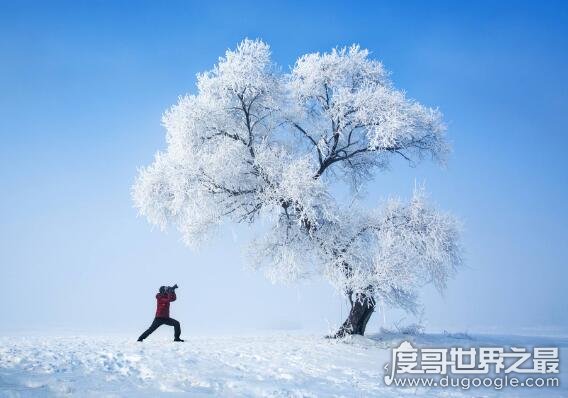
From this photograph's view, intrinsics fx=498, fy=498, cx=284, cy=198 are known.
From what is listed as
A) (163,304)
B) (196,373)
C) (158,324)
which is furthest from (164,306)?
(196,373)

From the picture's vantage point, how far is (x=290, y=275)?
57.9 ft

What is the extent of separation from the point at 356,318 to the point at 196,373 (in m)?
9.49

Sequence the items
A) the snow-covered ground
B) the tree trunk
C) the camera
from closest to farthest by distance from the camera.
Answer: the snow-covered ground, the camera, the tree trunk

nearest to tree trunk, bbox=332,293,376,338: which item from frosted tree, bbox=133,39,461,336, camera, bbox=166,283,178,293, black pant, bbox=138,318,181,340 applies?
frosted tree, bbox=133,39,461,336

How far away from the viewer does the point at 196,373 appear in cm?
978

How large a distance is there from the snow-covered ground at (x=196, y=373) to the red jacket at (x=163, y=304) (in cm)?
183

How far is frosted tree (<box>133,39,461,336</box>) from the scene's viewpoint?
17.2 m

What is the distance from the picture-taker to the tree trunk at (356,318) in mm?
18016

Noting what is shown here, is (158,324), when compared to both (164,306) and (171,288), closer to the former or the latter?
(164,306)

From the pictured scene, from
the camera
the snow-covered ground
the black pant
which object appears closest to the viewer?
the snow-covered ground

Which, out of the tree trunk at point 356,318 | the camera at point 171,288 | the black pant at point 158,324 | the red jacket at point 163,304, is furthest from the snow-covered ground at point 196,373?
the tree trunk at point 356,318

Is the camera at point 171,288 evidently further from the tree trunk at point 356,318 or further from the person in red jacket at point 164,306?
the tree trunk at point 356,318

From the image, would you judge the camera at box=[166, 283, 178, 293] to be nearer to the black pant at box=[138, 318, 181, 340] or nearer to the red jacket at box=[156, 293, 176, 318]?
the red jacket at box=[156, 293, 176, 318]

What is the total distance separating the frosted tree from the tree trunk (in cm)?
4
